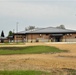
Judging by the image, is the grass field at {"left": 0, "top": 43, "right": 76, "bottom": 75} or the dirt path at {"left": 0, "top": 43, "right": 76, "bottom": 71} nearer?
the grass field at {"left": 0, "top": 43, "right": 76, "bottom": 75}

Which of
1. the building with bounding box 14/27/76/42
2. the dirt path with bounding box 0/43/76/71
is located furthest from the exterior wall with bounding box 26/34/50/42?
the dirt path with bounding box 0/43/76/71

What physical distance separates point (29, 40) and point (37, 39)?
122 inches

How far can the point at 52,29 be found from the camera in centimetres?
11838

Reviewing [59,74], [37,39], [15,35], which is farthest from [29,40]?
[59,74]

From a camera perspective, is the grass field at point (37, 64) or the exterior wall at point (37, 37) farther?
the exterior wall at point (37, 37)

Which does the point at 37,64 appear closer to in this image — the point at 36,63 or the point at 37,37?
the point at 36,63

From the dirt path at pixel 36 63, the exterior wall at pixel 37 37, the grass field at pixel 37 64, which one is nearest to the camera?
the grass field at pixel 37 64

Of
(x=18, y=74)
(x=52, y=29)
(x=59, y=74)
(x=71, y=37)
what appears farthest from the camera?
(x=52, y=29)

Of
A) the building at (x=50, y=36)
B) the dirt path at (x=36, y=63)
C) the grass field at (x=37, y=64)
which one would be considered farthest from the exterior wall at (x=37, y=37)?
the dirt path at (x=36, y=63)

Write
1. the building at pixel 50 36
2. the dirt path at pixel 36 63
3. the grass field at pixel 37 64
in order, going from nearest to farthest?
the grass field at pixel 37 64 < the dirt path at pixel 36 63 < the building at pixel 50 36

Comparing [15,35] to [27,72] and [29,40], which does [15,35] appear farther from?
[27,72]

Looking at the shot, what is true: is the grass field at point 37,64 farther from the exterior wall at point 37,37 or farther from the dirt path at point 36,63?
the exterior wall at point 37,37

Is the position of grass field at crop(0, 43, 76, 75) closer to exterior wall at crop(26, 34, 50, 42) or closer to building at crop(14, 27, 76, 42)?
building at crop(14, 27, 76, 42)

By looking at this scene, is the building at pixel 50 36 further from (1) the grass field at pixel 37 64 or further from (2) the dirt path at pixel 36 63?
(2) the dirt path at pixel 36 63
